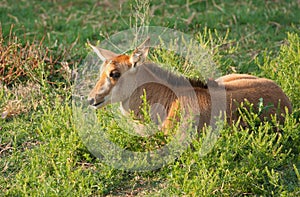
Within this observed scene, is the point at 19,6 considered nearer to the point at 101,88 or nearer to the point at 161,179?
the point at 101,88

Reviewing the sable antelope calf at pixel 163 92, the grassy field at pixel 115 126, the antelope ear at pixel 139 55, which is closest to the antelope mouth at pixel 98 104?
the sable antelope calf at pixel 163 92

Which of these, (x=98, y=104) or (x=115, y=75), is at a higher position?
(x=115, y=75)

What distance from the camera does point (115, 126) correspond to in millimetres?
5973

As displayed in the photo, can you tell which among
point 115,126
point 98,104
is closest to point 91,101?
point 98,104

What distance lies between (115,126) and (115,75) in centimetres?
49

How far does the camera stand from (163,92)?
6141 mm

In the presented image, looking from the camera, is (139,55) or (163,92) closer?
(139,55)

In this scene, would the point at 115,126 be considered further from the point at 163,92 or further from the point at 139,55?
the point at 139,55

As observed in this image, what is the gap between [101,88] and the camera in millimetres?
5938

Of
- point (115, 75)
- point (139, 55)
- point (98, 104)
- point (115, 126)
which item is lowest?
point (115, 126)

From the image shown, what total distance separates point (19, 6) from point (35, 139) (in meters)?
4.62

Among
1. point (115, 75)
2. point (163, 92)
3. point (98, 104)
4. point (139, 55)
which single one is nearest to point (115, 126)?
point (98, 104)

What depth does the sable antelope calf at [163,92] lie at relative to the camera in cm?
596

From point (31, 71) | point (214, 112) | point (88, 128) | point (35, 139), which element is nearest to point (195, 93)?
point (214, 112)
